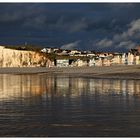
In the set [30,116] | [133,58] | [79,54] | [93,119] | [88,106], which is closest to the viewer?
[93,119]

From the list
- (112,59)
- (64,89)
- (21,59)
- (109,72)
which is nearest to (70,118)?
(64,89)

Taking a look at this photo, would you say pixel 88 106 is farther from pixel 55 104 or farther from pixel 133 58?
pixel 133 58

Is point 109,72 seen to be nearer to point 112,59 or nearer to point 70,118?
point 70,118

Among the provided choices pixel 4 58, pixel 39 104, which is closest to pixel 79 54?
pixel 4 58

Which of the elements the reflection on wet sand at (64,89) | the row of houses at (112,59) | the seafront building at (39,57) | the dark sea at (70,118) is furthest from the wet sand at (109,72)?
the seafront building at (39,57)

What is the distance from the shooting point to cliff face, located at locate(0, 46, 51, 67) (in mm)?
97125

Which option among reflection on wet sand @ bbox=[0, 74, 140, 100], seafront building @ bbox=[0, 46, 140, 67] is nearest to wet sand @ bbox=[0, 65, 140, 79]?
reflection on wet sand @ bbox=[0, 74, 140, 100]

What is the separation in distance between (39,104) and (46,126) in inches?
155

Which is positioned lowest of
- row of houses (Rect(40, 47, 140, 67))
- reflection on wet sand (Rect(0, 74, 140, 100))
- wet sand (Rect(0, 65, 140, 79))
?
reflection on wet sand (Rect(0, 74, 140, 100))

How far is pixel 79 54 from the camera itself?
105 meters

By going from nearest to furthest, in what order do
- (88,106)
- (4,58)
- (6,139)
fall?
(6,139) → (88,106) → (4,58)

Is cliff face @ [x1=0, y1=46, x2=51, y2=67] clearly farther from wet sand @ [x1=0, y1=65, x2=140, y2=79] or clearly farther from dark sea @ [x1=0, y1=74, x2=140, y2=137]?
dark sea @ [x1=0, y1=74, x2=140, y2=137]

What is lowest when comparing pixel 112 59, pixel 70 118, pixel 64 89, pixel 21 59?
pixel 70 118

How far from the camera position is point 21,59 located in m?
99.1
